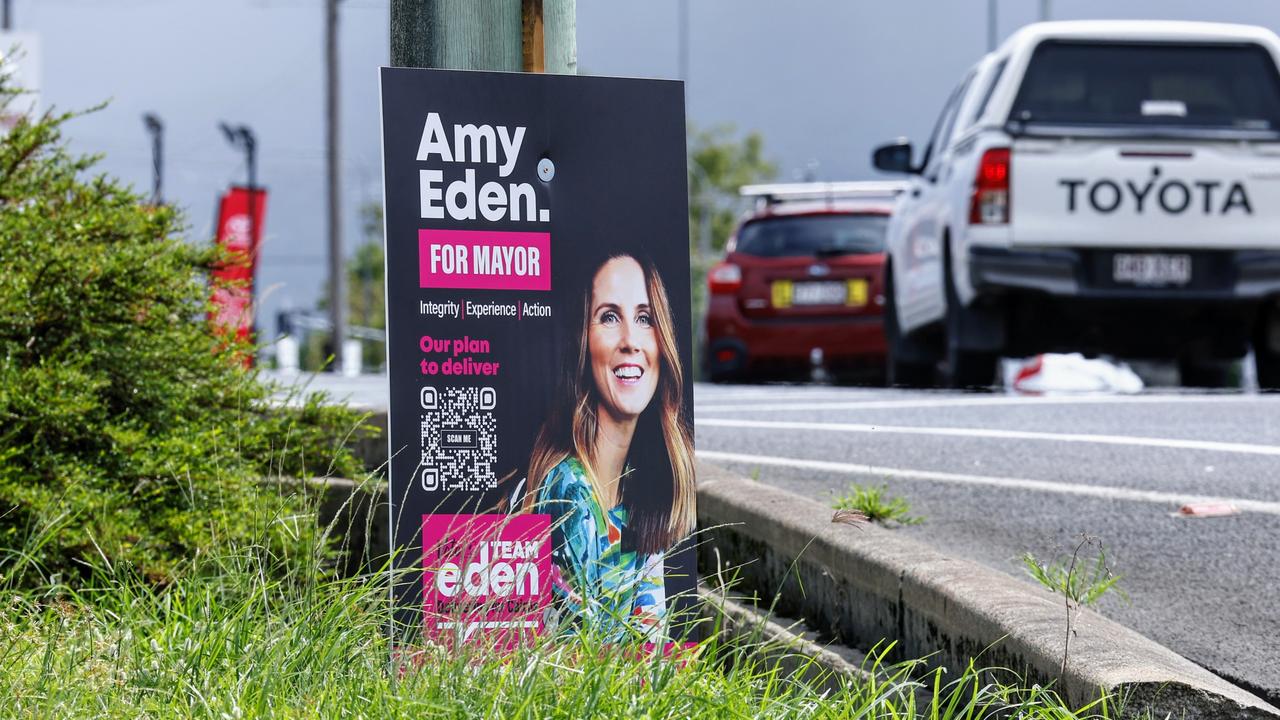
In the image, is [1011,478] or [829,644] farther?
[1011,478]

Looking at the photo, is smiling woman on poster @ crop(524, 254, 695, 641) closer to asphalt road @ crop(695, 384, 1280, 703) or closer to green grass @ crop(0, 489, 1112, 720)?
green grass @ crop(0, 489, 1112, 720)

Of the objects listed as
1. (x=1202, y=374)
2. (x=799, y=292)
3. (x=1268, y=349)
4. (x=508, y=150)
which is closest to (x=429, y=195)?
(x=508, y=150)

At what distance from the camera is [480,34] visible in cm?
360

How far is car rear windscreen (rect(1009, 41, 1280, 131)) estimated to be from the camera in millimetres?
9156

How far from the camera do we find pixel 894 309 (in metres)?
12.0

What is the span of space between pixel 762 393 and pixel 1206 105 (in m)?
3.46

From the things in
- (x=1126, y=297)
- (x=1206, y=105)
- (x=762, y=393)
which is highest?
(x=1206, y=105)

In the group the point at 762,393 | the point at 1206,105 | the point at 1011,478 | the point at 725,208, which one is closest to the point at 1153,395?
the point at 1206,105

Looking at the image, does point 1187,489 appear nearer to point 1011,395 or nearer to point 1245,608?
point 1245,608

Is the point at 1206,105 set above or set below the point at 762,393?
above

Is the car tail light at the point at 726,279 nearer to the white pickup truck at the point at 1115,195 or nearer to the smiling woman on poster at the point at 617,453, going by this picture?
the white pickup truck at the point at 1115,195

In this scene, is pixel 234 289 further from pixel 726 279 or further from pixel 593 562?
pixel 726 279

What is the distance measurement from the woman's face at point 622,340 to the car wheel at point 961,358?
21.0 feet

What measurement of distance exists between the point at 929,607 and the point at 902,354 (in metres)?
8.70
